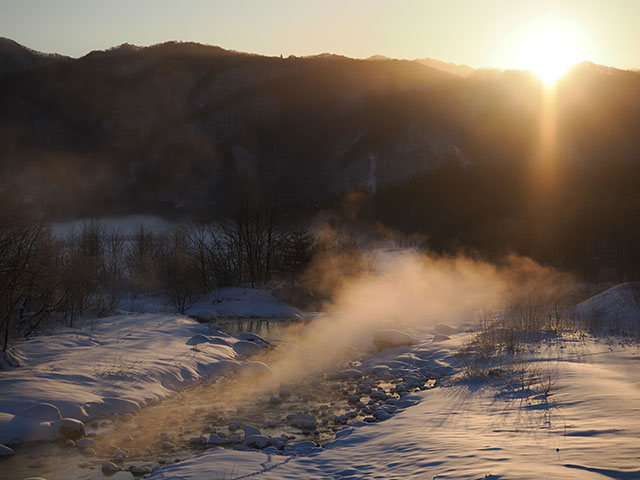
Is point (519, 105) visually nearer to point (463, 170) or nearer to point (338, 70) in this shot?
point (463, 170)

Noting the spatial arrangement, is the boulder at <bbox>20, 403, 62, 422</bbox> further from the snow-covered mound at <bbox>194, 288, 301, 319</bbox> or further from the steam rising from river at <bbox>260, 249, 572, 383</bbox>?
the snow-covered mound at <bbox>194, 288, 301, 319</bbox>

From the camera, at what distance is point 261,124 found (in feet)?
491

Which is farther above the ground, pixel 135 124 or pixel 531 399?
pixel 135 124

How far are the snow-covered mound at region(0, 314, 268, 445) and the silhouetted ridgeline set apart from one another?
68806mm

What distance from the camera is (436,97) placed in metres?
133

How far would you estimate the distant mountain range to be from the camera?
4803 inches

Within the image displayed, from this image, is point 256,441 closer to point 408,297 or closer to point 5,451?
point 5,451

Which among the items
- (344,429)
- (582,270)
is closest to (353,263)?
(582,270)

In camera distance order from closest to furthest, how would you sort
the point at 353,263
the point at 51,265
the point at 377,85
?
the point at 51,265 < the point at 353,263 < the point at 377,85

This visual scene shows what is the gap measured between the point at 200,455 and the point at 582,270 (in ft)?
117

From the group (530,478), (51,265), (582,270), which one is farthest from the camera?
(582,270)

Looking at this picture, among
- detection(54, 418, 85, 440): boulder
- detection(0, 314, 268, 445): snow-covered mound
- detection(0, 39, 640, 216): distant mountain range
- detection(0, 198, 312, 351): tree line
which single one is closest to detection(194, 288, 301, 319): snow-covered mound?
detection(0, 198, 312, 351): tree line

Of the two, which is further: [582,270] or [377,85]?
[377,85]

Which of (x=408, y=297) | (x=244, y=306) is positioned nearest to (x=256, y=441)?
(x=244, y=306)
